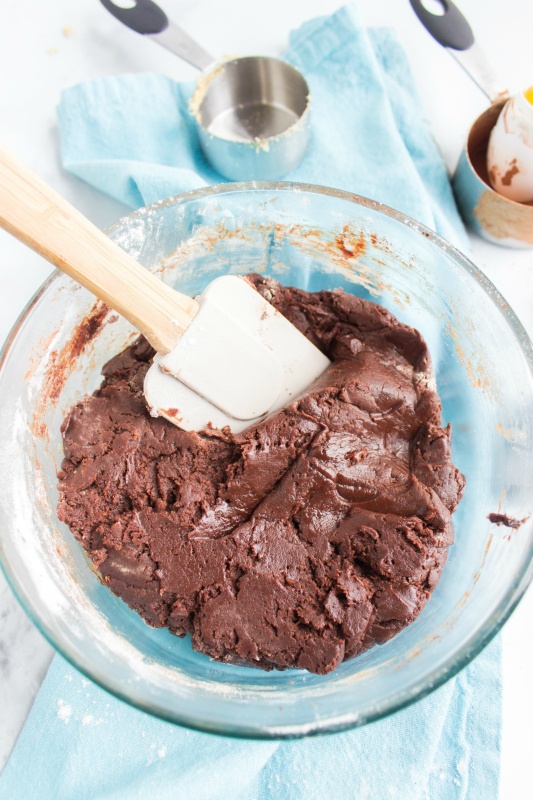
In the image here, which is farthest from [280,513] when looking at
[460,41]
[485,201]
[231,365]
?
[460,41]

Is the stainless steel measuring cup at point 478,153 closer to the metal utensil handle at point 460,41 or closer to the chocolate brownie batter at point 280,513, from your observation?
the metal utensil handle at point 460,41

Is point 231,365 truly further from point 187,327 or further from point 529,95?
point 529,95

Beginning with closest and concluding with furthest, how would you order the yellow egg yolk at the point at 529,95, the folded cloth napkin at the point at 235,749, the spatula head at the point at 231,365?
the spatula head at the point at 231,365 → the folded cloth napkin at the point at 235,749 → the yellow egg yolk at the point at 529,95

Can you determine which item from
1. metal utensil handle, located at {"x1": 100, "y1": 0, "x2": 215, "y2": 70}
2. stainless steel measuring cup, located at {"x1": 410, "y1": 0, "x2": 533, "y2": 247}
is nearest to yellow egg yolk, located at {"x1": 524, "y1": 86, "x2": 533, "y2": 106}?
stainless steel measuring cup, located at {"x1": 410, "y1": 0, "x2": 533, "y2": 247}

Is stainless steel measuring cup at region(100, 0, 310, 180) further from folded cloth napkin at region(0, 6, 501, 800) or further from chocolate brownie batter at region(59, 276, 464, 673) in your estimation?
chocolate brownie batter at region(59, 276, 464, 673)

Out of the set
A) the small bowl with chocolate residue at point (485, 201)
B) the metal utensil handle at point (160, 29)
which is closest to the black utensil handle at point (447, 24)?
the small bowl with chocolate residue at point (485, 201)
